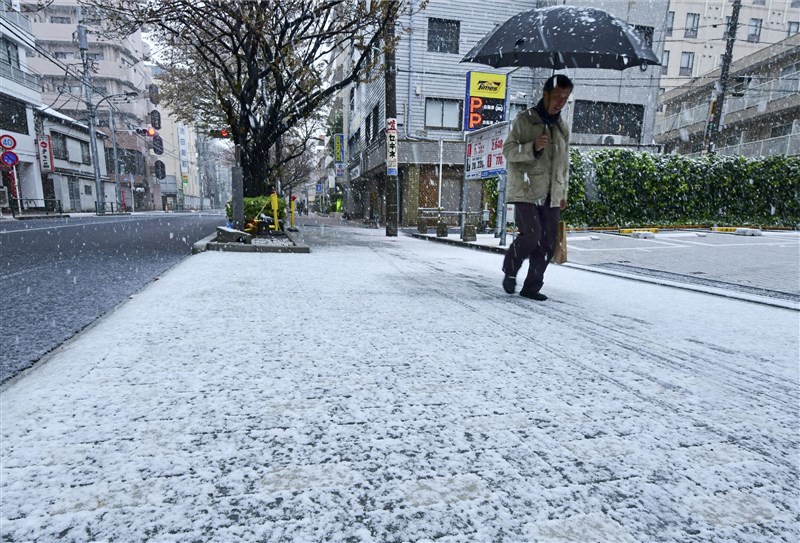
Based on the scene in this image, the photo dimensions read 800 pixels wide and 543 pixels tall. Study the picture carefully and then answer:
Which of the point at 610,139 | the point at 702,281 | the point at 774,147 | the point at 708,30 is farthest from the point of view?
the point at 708,30

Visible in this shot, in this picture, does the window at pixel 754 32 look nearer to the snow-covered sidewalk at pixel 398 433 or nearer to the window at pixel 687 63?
the window at pixel 687 63

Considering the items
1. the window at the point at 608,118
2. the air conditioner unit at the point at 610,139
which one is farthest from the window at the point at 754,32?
the air conditioner unit at the point at 610,139

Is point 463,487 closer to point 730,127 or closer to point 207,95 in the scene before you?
point 207,95

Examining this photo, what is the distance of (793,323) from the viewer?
8.31 ft

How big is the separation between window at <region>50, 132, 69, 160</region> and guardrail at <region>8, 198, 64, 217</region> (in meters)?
7.84

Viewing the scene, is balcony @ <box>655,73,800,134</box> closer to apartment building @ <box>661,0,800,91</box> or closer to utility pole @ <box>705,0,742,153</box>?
utility pole @ <box>705,0,742,153</box>

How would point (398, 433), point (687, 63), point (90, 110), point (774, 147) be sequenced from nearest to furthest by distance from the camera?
point (398, 433) < point (774, 147) < point (90, 110) < point (687, 63)

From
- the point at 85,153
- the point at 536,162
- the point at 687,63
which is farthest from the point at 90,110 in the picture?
the point at 687,63

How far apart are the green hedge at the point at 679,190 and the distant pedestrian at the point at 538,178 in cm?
942

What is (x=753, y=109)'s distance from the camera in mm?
22422

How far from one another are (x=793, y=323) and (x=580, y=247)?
214 inches

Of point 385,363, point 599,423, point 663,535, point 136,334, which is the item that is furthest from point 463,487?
point 136,334

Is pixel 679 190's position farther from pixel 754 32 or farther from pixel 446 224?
pixel 754 32

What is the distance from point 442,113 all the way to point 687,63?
87.5ft
